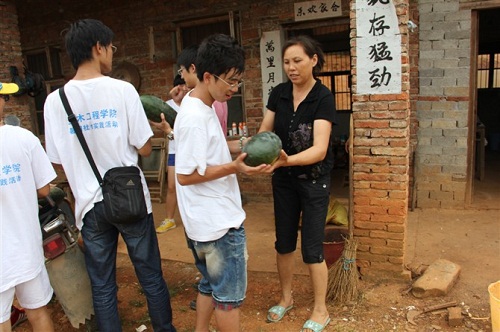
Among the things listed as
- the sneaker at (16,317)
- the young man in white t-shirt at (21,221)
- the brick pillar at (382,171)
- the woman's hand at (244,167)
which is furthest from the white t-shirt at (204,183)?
the sneaker at (16,317)

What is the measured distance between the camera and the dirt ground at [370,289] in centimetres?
302

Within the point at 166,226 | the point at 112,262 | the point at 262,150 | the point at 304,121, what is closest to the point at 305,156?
the point at 304,121

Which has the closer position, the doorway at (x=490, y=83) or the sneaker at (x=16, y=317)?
the sneaker at (x=16, y=317)

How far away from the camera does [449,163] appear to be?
17.2 feet

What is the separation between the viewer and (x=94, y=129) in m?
2.36

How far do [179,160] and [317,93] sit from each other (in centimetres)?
116

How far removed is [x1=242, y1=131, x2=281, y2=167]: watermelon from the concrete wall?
368 cm

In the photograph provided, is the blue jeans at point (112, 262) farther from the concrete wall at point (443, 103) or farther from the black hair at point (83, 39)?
the concrete wall at point (443, 103)

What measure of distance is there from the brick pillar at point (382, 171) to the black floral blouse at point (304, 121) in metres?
0.67

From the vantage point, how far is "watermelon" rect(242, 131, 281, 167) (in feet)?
6.99

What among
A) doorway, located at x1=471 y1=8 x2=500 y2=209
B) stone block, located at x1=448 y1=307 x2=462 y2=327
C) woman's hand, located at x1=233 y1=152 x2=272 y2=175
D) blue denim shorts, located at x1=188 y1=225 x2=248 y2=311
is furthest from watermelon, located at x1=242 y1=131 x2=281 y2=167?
doorway, located at x1=471 y1=8 x2=500 y2=209

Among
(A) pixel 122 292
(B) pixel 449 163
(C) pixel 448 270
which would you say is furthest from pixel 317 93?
(B) pixel 449 163

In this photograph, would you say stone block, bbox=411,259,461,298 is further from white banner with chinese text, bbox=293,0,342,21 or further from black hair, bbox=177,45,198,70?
white banner with chinese text, bbox=293,0,342,21

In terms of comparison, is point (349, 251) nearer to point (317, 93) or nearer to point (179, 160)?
point (317, 93)
